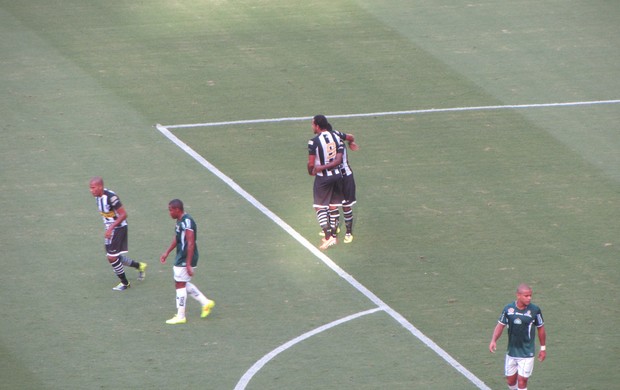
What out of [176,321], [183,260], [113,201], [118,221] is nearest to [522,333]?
[183,260]

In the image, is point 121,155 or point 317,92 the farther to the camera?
point 317,92

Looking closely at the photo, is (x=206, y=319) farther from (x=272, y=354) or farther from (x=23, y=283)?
(x=23, y=283)

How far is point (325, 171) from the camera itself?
20531 mm

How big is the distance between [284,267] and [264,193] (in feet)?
11.4

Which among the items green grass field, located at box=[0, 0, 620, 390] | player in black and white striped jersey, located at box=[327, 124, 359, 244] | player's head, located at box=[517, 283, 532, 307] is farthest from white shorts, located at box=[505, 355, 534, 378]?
player in black and white striped jersey, located at box=[327, 124, 359, 244]

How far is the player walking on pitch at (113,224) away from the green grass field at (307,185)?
0.61 m

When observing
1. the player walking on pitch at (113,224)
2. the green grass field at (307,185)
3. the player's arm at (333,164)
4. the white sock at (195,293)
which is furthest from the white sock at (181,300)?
the player's arm at (333,164)

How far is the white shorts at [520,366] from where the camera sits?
15.4 metres

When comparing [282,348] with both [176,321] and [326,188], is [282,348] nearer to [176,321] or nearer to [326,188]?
[176,321]

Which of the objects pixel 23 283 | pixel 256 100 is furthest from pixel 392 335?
pixel 256 100

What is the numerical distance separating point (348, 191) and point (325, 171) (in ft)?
2.00

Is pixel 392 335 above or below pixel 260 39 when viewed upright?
below

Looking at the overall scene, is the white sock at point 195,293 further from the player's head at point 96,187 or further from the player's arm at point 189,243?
the player's head at point 96,187

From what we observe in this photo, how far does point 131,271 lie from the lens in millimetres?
20203
